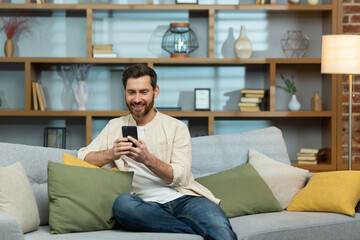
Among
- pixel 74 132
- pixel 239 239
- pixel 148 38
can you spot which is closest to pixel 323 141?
pixel 148 38

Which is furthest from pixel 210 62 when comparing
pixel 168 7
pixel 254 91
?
pixel 168 7

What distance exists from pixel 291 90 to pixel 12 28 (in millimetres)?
2506

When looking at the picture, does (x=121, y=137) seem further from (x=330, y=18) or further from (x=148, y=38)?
(x=330, y=18)

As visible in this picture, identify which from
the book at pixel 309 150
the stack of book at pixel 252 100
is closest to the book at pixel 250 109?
the stack of book at pixel 252 100

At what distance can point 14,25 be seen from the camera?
514cm

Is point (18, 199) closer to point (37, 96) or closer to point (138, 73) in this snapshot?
point (138, 73)

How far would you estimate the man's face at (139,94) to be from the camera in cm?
296

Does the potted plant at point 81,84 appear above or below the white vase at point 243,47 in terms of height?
below

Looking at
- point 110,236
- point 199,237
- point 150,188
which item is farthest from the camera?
point 150,188

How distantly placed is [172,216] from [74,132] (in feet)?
8.79

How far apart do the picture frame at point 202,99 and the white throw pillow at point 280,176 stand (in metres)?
1.56

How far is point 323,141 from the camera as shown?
524 centimetres

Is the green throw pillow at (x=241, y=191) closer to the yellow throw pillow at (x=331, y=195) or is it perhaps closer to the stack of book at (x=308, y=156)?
the yellow throw pillow at (x=331, y=195)

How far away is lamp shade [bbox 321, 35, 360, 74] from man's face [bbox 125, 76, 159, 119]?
188 centimetres
